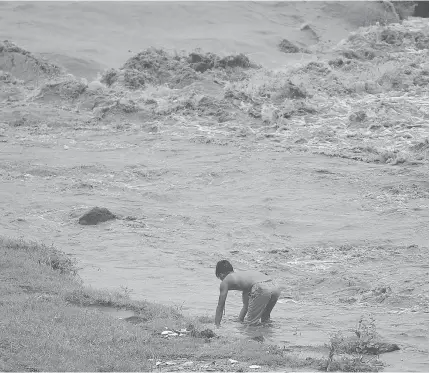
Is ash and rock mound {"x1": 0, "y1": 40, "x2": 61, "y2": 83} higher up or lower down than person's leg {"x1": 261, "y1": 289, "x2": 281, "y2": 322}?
higher up

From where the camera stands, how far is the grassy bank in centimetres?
A: 923

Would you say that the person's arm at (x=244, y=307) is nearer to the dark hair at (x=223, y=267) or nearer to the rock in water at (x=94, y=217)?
the dark hair at (x=223, y=267)

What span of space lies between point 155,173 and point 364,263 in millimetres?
6962

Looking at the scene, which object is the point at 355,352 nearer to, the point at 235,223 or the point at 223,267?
the point at 223,267

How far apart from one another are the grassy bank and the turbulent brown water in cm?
69

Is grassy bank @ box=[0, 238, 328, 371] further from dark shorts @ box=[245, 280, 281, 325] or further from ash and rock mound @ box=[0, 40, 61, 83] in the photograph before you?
ash and rock mound @ box=[0, 40, 61, 83]

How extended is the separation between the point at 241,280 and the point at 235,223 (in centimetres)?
624

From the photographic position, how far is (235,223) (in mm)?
17766

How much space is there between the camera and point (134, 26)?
33000 millimetres

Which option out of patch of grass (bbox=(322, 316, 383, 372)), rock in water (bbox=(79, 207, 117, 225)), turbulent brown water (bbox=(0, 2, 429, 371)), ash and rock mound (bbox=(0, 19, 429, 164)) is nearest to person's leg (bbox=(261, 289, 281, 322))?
turbulent brown water (bbox=(0, 2, 429, 371))

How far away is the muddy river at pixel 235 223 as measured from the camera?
42.1ft

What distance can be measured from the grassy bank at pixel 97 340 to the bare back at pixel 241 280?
52cm

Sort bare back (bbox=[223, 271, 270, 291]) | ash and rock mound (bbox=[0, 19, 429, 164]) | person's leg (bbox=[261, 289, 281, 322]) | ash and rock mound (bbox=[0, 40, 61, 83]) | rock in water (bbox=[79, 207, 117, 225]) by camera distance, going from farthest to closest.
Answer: ash and rock mound (bbox=[0, 40, 61, 83]) < ash and rock mound (bbox=[0, 19, 429, 164]) < rock in water (bbox=[79, 207, 117, 225]) < person's leg (bbox=[261, 289, 281, 322]) < bare back (bbox=[223, 271, 270, 291])

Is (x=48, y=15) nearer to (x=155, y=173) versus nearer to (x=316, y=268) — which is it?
(x=155, y=173)
